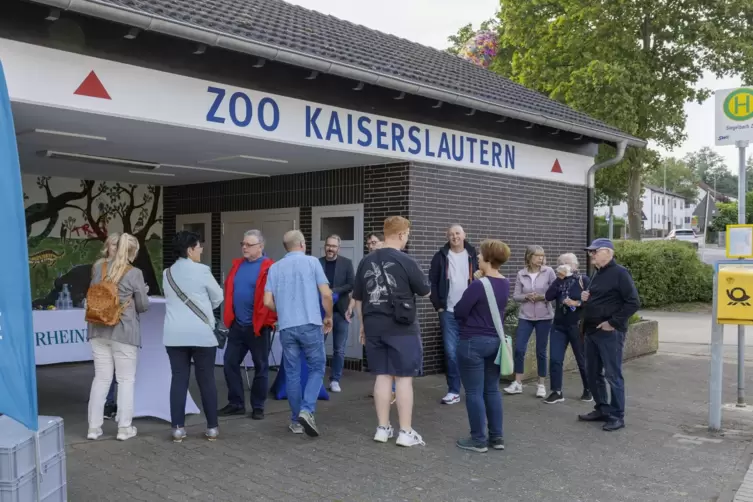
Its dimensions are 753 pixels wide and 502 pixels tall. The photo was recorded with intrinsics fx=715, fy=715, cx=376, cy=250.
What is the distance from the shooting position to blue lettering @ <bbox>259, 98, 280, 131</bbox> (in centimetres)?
751

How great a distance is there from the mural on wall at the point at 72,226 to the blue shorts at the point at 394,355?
6.80m

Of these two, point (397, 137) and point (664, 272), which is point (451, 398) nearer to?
point (397, 137)

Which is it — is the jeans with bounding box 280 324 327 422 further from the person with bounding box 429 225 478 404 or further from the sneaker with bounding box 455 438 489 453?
the person with bounding box 429 225 478 404

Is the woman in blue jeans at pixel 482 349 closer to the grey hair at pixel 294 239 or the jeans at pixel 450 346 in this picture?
the grey hair at pixel 294 239

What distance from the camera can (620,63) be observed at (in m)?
22.2

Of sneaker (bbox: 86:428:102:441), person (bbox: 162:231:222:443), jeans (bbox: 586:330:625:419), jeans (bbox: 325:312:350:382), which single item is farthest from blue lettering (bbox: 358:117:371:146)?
sneaker (bbox: 86:428:102:441)

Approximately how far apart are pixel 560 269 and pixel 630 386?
2.39m

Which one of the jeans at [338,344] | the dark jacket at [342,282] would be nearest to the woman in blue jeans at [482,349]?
the dark jacket at [342,282]

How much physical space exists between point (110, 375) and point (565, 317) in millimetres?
4481

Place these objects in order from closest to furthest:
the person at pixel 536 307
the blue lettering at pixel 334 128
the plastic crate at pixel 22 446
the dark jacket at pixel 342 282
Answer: the plastic crate at pixel 22 446, the person at pixel 536 307, the dark jacket at pixel 342 282, the blue lettering at pixel 334 128

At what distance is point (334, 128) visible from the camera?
8.27m

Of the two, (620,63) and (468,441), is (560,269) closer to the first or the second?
(468,441)

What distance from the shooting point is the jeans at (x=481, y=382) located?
561 cm

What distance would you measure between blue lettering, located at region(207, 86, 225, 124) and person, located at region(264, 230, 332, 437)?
167 centimetres
